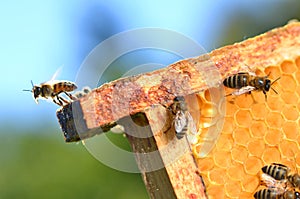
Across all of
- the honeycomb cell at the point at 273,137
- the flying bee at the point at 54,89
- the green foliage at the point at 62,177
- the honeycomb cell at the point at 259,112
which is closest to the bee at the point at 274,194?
the honeycomb cell at the point at 273,137

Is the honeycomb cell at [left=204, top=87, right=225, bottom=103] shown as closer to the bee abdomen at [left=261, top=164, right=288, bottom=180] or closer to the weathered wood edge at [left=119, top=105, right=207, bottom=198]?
the weathered wood edge at [left=119, top=105, right=207, bottom=198]

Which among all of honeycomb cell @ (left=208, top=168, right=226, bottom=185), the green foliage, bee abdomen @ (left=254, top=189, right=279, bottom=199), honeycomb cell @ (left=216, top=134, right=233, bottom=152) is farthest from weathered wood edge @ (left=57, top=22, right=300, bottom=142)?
the green foliage

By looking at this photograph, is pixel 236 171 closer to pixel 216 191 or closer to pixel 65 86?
pixel 216 191

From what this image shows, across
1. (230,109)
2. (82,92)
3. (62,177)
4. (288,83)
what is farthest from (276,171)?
(62,177)

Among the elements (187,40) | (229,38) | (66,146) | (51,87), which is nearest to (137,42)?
(187,40)

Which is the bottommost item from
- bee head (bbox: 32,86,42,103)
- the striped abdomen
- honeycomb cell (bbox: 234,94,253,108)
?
honeycomb cell (bbox: 234,94,253,108)
